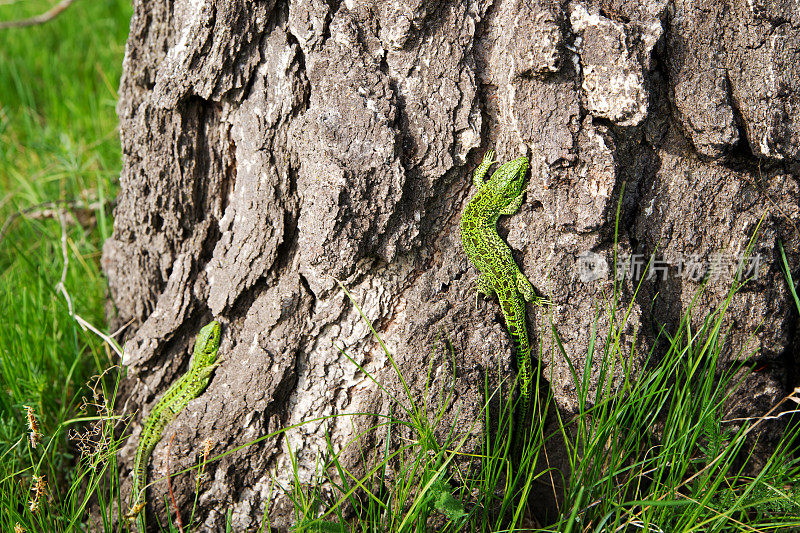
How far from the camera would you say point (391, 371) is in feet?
6.93

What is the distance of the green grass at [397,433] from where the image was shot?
6.06 ft

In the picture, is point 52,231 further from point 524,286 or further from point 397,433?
point 524,286

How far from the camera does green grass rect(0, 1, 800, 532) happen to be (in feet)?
6.06

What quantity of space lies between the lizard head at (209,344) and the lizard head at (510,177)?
1231mm

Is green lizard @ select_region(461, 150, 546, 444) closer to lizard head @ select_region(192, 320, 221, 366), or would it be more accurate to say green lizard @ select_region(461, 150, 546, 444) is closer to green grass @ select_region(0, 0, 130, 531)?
lizard head @ select_region(192, 320, 221, 366)

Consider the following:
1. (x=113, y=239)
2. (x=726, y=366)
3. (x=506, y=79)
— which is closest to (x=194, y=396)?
(x=113, y=239)

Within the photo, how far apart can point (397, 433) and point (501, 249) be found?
0.78m

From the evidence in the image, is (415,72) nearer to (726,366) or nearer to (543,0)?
(543,0)

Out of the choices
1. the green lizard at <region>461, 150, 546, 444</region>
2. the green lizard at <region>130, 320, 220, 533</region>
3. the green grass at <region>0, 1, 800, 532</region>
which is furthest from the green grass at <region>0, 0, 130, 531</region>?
the green lizard at <region>461, 150, 546, 444</region>

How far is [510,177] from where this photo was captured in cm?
196

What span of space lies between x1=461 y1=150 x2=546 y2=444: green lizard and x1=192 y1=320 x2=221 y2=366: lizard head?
1.05 meters

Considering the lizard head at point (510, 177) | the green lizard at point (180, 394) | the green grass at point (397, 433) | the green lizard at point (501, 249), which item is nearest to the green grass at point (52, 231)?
the green grass at point (397, 433)

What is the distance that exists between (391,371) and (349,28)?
4.02 feet

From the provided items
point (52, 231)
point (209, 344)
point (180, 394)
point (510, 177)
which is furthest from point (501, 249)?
point (52, 231)
